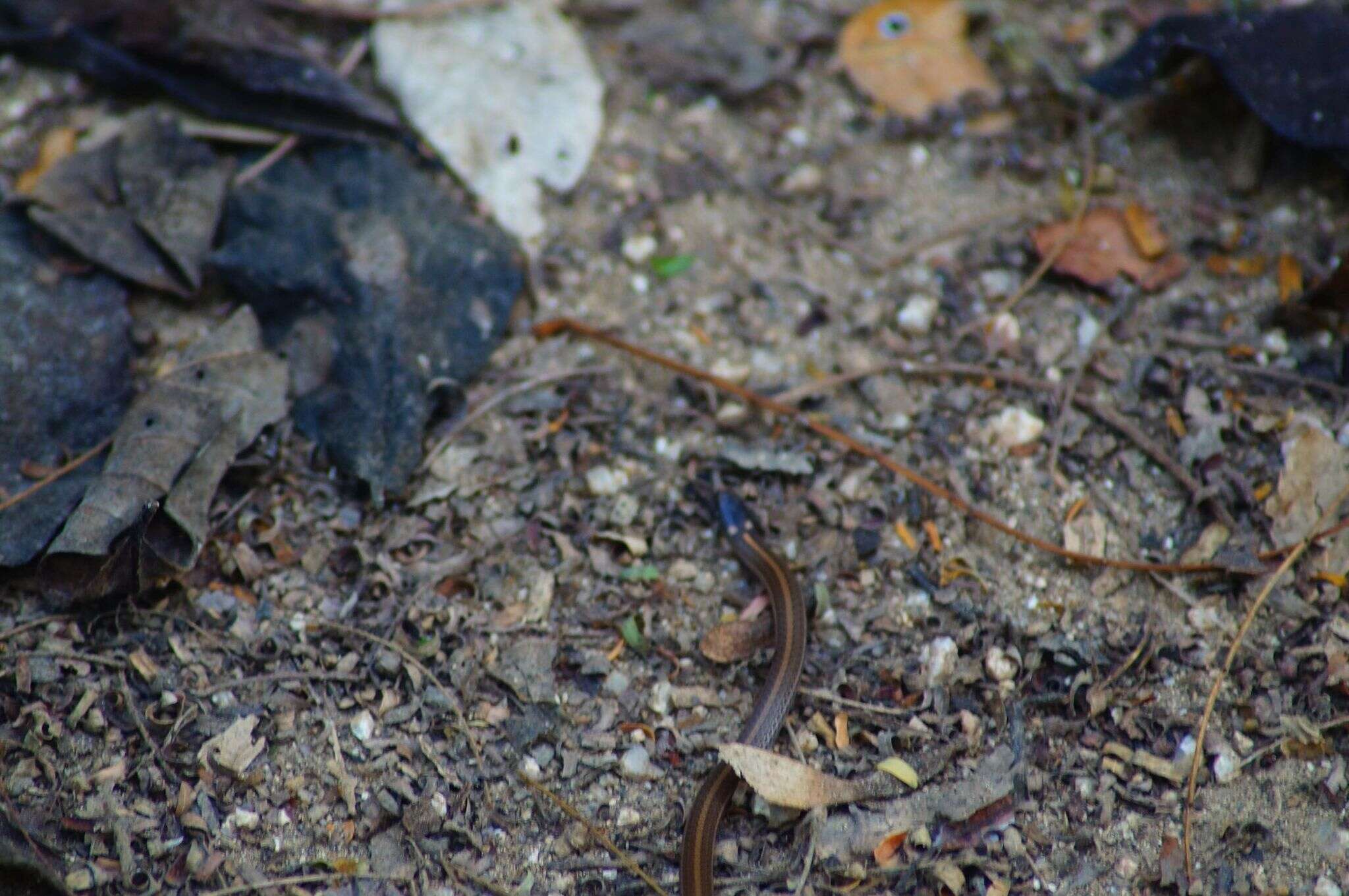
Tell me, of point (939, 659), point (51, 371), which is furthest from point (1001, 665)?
point (51, 371)

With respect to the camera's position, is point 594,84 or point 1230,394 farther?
point 594,84

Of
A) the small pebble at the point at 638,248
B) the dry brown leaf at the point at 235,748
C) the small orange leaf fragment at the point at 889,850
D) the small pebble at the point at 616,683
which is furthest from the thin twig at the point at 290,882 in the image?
the small pebble at the point at 638,248

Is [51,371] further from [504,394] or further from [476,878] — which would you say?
[476,878]

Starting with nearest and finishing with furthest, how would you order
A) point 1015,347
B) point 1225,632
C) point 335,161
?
point 1225,632 → point 1015,347 → point 335,161

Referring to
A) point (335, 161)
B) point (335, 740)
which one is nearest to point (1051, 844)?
point (335, 740)

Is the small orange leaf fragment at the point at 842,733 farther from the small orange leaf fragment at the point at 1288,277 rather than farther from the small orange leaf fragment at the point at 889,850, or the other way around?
the small orange leaf fragment at the point at 1288,277

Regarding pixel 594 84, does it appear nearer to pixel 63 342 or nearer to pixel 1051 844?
pixel 63 342
